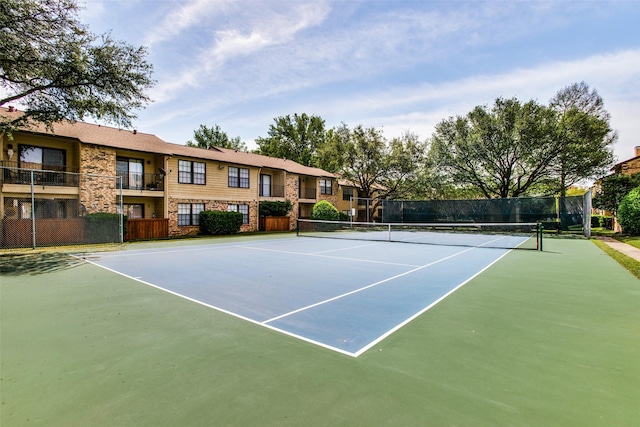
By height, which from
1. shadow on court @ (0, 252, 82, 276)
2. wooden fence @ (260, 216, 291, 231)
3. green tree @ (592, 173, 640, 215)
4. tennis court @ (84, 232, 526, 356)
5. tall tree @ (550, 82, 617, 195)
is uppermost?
tall tree @ (550, 82, 617, 195)

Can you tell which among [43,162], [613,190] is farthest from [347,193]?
[43,162]

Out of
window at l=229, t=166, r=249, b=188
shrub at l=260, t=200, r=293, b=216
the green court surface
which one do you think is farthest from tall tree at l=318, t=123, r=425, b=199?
the green court surface

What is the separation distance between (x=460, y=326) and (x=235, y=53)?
18060 millimetres

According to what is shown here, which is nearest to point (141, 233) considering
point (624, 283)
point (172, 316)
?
point (172, 316)

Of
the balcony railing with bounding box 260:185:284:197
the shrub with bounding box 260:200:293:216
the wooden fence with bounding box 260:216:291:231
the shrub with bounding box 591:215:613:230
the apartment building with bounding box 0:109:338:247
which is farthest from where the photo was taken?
the shrub with bounding box 591:215:613:230

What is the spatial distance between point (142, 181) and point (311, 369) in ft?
68.0

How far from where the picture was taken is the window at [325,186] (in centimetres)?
3453

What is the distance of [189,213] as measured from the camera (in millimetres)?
22031

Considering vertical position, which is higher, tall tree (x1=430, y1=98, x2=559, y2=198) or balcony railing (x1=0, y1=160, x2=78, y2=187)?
tall tree (x1=430, y1=98, x2=559, y2=198)

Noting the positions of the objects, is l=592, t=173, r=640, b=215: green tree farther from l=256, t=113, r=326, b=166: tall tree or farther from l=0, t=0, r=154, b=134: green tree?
l=256, t=113, r=326, b=166: tall tree

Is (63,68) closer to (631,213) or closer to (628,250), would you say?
(628,250)

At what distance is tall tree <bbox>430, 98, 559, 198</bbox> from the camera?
24.5 meters

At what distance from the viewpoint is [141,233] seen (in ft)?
60.2

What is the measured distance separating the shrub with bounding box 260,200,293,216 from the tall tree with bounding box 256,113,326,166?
23513mm
